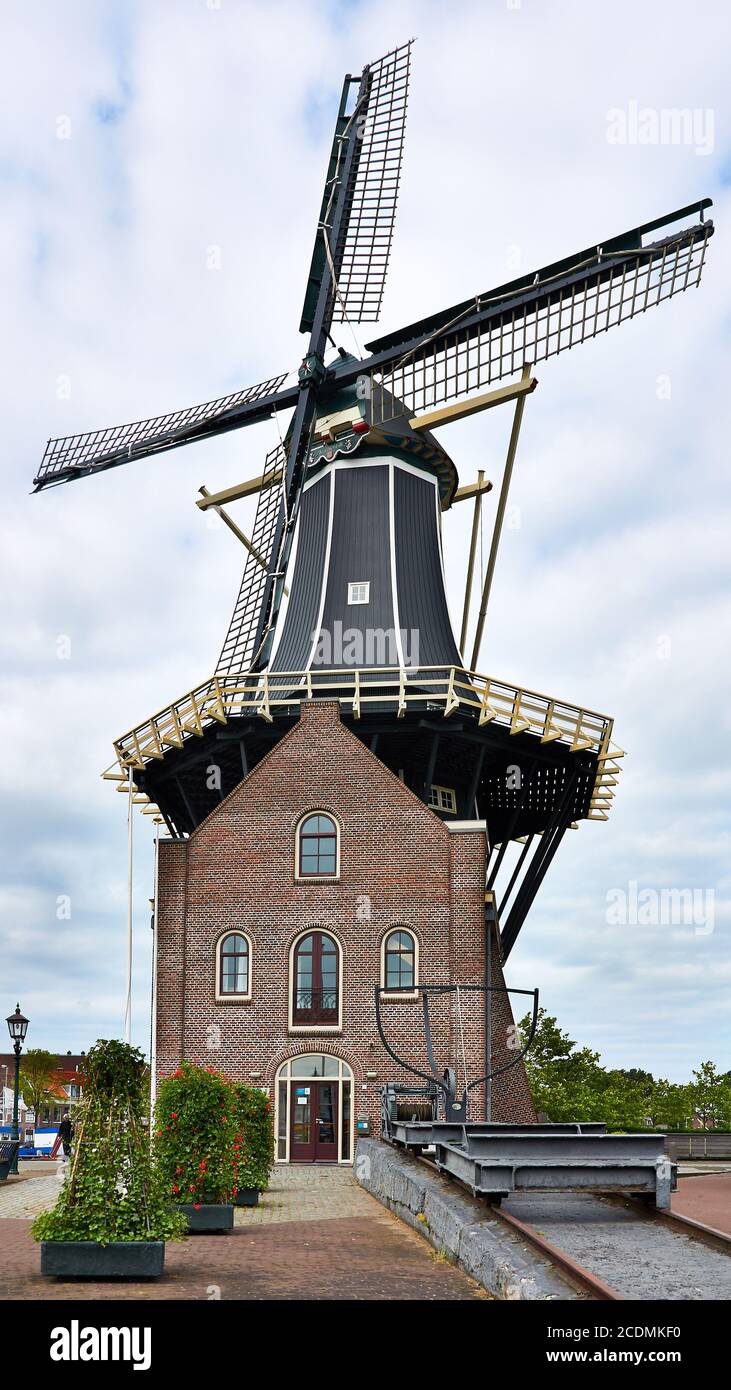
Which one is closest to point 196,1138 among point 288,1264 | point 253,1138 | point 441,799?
point 288,1264

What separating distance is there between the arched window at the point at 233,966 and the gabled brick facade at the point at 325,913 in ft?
0.59

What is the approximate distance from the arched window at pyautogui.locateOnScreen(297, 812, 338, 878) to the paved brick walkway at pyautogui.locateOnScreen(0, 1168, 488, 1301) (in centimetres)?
1130

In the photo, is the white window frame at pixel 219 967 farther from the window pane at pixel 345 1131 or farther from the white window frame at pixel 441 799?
the white window frame at pixel 441 799

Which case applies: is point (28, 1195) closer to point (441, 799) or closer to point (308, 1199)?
point (308, 1199)

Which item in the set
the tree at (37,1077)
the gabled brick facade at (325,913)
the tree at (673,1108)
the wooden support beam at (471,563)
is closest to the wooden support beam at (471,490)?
the wooden support beam at (471,563)

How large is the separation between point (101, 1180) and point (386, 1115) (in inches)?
555

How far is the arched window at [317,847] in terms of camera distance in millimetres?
29406

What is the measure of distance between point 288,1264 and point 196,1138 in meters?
3.45

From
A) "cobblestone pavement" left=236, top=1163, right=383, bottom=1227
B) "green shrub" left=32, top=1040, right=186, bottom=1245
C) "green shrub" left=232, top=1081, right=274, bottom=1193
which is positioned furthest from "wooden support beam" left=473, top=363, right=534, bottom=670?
"green shrub" left=32, top=1040, right=186, bottom=1245

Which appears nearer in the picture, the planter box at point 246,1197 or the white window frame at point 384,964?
the planter box at point 246,1197

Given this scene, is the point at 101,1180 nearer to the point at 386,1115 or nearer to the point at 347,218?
the point at 386,1115

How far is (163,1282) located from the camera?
35.1 feet

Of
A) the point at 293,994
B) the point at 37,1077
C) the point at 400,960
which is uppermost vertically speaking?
the point at 400,960

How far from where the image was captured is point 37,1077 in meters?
88.9
